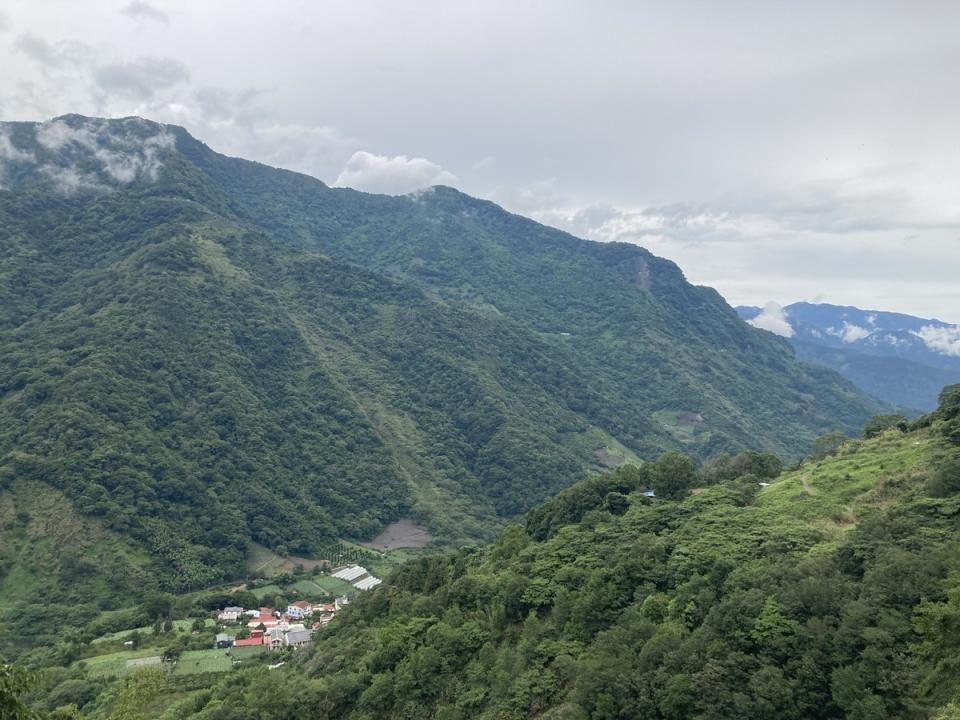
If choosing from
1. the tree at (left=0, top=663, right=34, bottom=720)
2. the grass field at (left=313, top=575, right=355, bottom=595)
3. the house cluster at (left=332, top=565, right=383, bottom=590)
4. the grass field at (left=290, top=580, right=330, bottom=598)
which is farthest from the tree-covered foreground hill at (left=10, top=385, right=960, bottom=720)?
the house cluster at (left=332, top=565, right=383, bottom=590)

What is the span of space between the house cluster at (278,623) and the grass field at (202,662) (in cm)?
289

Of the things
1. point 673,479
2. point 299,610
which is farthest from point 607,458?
point 673,479

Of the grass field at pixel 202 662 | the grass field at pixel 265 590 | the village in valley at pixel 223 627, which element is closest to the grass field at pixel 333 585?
the village in valley at pixel 223 627

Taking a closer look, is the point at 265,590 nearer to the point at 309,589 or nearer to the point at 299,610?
the point at 309,589

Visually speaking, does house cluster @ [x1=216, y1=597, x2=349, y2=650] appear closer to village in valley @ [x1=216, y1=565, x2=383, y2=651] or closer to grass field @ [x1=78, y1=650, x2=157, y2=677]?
village in valley @ [x1=216, y1=565, x2=383, y2=651]

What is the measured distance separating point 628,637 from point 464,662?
10.6 metres

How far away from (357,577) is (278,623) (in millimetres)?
26564

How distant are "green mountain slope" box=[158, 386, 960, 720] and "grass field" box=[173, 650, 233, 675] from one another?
1347 cm

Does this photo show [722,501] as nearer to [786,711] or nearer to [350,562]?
[786,711]

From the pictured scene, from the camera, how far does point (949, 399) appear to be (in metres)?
51.5

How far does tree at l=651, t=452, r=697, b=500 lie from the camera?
173 ft

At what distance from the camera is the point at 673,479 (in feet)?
173

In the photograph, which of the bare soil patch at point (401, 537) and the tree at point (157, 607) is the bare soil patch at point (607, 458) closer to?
the bare soil patch at point (401, 537)

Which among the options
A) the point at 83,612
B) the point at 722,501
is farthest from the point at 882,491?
the point at 83,612
